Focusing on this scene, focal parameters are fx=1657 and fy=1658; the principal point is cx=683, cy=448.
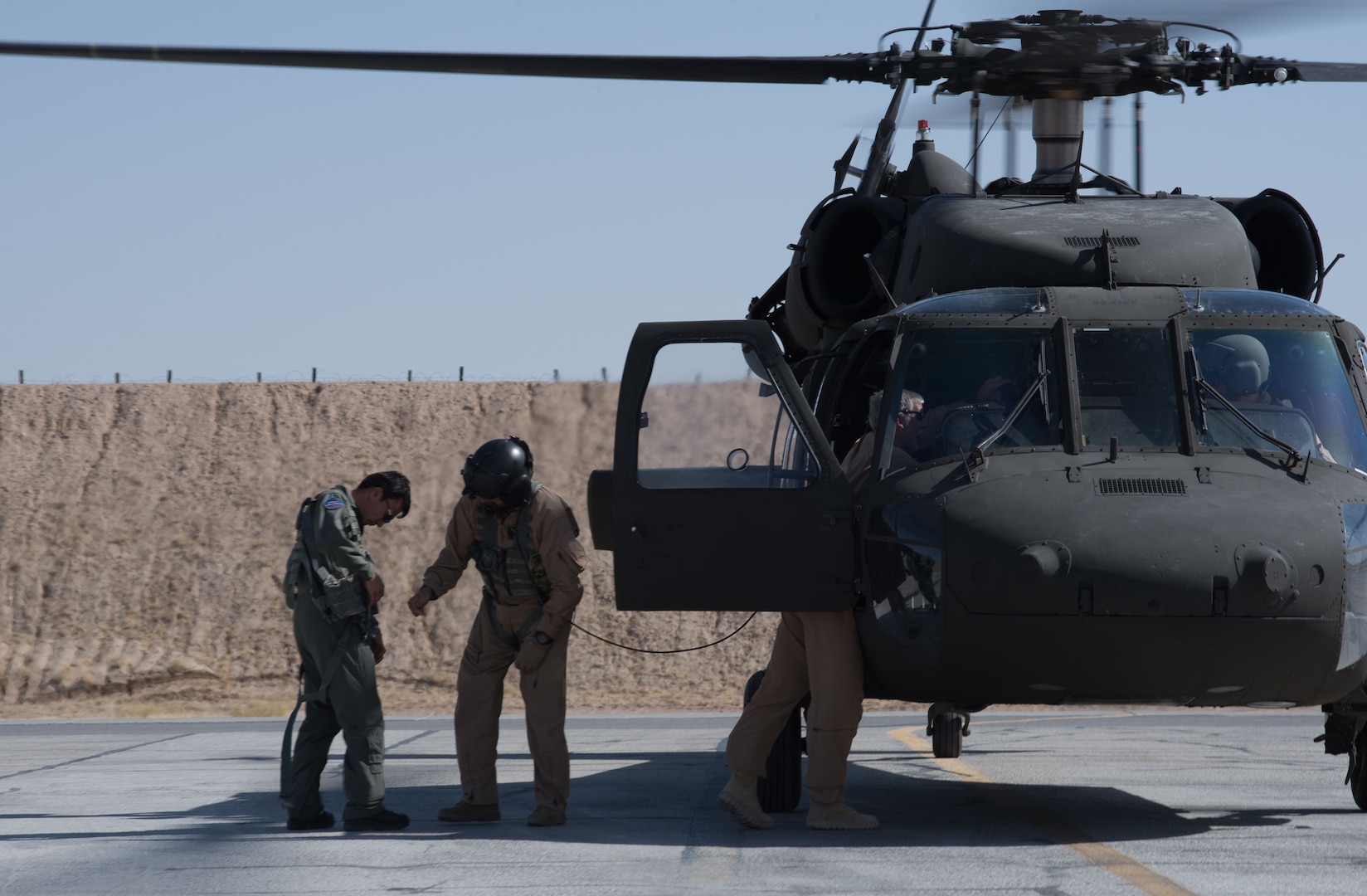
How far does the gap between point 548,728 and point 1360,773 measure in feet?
13.4

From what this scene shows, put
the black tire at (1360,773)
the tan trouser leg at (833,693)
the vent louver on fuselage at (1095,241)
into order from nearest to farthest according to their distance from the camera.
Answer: the tan trouser leg at (833,693), the black tire at (1360,773), the vent louver on fuselage at (1095,241)

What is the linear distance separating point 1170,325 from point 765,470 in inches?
79.5

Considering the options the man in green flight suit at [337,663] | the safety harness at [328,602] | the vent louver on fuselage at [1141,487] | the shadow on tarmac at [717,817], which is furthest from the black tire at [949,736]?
the safety harness at [328,602]

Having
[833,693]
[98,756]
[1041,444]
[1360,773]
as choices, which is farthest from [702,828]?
[98,756]

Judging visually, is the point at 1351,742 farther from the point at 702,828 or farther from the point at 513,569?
the point at 513,569

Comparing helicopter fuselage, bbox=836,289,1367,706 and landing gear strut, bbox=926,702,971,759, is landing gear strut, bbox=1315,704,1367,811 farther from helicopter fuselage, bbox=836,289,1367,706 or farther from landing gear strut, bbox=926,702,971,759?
landing gear strut, bbox=926,702,971,759

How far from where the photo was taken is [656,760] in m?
12.0

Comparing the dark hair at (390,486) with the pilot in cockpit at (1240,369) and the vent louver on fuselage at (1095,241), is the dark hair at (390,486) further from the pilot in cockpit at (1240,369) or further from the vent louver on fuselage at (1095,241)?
the pilot in cockpit at (1240,369)

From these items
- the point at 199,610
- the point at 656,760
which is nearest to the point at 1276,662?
the point at 656,760

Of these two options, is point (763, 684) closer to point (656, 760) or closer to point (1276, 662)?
point (1276, 662)

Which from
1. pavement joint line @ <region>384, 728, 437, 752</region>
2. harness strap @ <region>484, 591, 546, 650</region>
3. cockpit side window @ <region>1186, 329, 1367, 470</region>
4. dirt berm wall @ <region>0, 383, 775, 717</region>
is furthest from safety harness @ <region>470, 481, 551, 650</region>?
dirt berm wall @ <region>0, 383, 775, 717</region>

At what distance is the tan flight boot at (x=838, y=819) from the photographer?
7.65m

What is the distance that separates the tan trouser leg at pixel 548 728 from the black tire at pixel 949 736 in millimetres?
3716

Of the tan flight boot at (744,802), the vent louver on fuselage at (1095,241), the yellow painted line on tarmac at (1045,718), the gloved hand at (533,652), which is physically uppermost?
the vent louver on fuselage at (1095,241)
